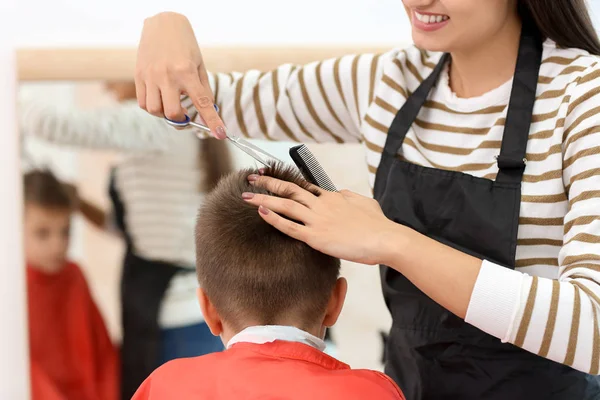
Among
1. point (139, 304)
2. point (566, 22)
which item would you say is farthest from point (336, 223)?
point (139, 304)

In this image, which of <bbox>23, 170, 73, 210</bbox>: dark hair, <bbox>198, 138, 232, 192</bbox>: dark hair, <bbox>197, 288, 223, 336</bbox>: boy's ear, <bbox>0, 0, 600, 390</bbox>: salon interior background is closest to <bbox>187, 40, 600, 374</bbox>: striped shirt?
<bbox>197, 288, 223, 336</bbox>: boy's ear

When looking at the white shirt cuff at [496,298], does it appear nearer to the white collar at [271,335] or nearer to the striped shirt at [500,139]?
the striped shirt at [500,139]

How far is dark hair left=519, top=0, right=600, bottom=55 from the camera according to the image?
42.8 inches

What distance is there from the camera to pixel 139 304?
1.97 metres

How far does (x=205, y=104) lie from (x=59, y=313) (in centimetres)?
116

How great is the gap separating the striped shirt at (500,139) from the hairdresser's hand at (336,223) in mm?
127

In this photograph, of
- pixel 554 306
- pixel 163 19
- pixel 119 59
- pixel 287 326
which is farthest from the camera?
pixel 119 59

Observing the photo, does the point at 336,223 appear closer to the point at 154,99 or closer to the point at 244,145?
the point at 244,145

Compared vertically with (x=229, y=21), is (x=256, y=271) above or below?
below

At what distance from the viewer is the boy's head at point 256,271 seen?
977mm

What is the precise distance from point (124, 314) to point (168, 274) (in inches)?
6.6

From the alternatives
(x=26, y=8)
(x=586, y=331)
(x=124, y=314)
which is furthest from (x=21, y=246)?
(x=586, y=331)

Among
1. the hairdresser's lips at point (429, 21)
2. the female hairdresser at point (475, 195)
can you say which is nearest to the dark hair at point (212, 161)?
the female hairdresser at point (475, 195)

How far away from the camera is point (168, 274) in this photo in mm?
1947
